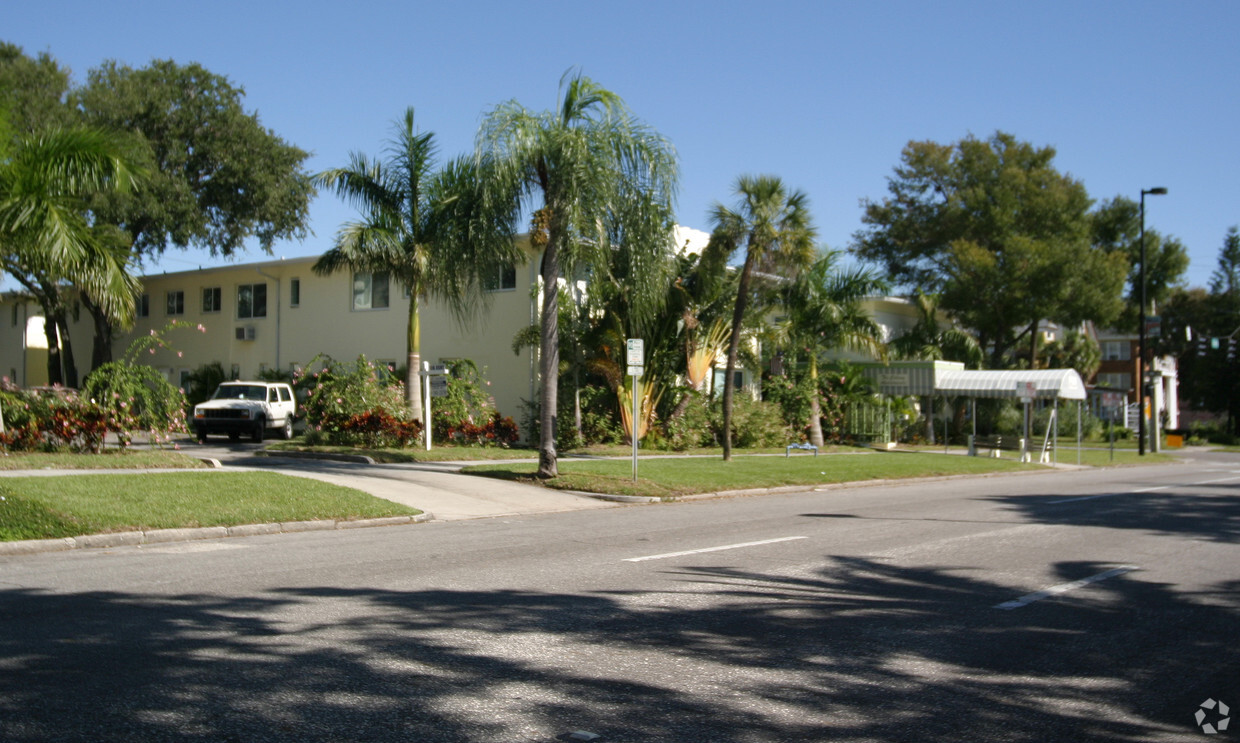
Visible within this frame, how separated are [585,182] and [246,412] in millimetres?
15965

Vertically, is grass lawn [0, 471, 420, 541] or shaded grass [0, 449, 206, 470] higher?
shaded grass [0, 449, 206, 470]

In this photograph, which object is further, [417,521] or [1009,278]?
[1009,278]

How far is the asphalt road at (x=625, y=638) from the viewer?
17.0 feet

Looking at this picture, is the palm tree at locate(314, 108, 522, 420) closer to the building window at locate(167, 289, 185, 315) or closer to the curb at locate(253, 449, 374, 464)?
the curb at locate(253, 449, 374, 464)

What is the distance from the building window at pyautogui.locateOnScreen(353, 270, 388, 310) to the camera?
Result: 3216 cm

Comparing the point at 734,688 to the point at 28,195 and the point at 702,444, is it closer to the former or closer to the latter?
the point at 28,195

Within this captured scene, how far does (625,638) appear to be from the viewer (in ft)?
22.6

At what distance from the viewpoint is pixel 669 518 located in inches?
569

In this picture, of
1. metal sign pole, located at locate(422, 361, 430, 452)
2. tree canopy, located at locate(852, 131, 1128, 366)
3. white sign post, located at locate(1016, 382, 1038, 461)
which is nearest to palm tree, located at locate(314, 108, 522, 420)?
metal sign pole, located at locate(422, 361, 430, 452)

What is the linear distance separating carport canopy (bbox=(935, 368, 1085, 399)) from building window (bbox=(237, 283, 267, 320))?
940 inches

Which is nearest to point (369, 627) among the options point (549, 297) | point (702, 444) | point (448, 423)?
point (549, 297)

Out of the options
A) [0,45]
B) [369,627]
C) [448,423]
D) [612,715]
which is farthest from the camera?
[0,45]

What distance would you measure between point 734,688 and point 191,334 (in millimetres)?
36804

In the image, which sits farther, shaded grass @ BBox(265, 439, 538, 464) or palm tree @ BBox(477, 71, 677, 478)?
shaded grass @ BBox(265, 439, 538, 464)
